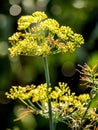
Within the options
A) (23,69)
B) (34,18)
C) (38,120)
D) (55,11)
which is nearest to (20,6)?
(55,11)

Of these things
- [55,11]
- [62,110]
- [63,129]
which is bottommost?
[62,110]

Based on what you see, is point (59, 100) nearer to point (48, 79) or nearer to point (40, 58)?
point (48, 79)

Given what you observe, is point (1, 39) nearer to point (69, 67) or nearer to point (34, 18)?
point (69, 67)

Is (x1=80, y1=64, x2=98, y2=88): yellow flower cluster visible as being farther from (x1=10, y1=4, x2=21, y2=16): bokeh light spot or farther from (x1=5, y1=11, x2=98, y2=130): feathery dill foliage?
(x1=10, y1=4, x2=21, y2=16): bokeh light spot

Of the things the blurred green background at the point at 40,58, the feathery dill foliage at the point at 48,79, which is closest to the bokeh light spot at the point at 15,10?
the blurred green background at the point at 40,58

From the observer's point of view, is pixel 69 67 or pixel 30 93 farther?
pixel 69 67

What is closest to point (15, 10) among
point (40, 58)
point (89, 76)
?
point (40, 58)

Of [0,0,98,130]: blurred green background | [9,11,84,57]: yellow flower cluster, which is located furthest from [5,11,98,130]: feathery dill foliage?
[0,0,98,130]: blurred green background

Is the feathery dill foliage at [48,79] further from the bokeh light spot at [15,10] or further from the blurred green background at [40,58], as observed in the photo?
the bokeh light spot at [15,10]
